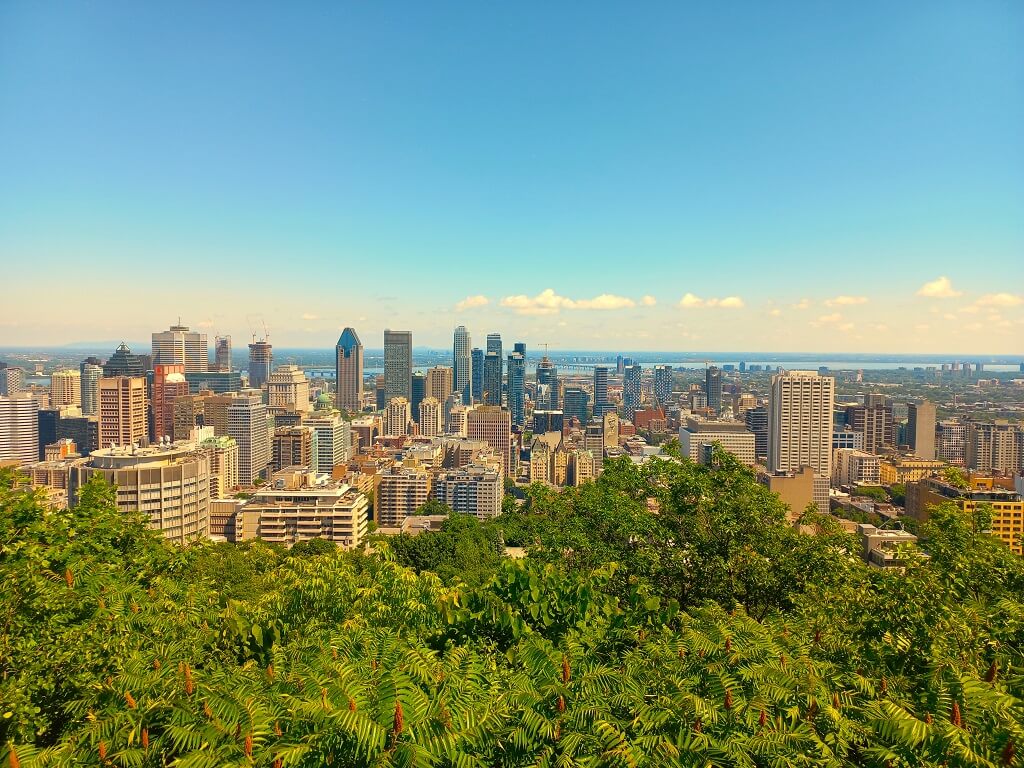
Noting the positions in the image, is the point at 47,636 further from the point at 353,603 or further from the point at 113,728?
the point at 353,603

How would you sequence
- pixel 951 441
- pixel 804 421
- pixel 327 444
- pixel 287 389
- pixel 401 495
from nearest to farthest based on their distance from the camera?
1. pixel 401 495
2. pixel 951 441
3. pixel 804 421
4. pixel 327 444
5. pixel 287 389

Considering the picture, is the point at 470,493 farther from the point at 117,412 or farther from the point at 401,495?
the point at 117,412

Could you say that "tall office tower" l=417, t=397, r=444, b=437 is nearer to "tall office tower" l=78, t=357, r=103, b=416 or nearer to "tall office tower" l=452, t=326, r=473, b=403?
"tall office tower" l=452, t=326, r=473, b=403

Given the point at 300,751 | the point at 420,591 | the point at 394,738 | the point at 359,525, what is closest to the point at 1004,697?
the point at 394,738

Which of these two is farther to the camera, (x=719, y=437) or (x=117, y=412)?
(x=719, y=437)

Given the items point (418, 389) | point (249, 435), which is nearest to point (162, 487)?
point (249, 435)

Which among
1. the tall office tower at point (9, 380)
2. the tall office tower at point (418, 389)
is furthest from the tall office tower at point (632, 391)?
the tall office tower at point (9, 380)
